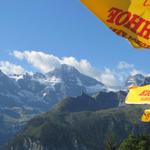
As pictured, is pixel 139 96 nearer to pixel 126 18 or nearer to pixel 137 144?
pixel 126 18

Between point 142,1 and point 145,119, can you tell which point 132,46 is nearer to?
point 142,1

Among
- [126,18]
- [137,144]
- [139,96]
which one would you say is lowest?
[126,18]

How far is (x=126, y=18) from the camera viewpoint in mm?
8438

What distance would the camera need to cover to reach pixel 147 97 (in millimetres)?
13438

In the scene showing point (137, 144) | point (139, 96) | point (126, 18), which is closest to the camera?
point (126, 18)

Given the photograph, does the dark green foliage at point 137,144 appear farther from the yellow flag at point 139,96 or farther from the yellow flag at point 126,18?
the yellow flag at point 126,18

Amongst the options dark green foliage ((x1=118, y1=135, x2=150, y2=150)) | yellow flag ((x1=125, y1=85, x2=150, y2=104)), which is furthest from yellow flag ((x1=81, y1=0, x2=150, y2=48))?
dark green foliage ((x1=118, y1=135, x2=150, y2=150))

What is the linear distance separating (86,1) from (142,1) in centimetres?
89

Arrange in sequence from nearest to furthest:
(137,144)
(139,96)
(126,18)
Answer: (126,18) < (139,96) < (137,144)

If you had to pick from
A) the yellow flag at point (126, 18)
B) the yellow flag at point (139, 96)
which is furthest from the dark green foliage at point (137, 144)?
the yellow flag at point (126, 18)

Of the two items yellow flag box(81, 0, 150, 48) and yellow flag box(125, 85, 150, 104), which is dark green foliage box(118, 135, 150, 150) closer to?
yellow flag box(125, 85, 150, 104)

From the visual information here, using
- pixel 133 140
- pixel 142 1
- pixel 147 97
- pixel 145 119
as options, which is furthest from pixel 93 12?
pixel 133 140

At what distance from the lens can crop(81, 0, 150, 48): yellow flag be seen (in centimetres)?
824

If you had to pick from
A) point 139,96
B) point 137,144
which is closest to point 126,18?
point 139,96
